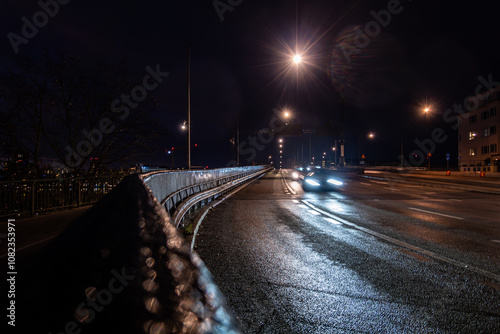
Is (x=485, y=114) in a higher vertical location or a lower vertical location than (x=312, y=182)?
higher

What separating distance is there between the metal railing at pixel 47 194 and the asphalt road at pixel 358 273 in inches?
224

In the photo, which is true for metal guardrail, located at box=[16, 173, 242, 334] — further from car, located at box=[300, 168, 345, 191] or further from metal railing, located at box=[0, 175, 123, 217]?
car, located at box=[300, 168, 345, 191]

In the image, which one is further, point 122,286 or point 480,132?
point 480,132

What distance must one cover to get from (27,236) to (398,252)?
7.73 meters

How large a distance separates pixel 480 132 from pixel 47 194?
68635mm

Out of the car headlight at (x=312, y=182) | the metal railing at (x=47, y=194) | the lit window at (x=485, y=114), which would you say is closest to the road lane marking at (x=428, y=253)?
the metal railing at (x=47, y=194)

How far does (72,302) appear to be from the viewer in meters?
0.68

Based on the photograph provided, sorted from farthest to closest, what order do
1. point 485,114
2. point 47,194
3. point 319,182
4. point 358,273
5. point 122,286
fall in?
1. point 485,114
2. point 319,182
3. point 47,194
4. point 358,273
5. point 122,286

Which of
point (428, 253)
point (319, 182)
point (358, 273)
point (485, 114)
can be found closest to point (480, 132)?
point (485, 114)

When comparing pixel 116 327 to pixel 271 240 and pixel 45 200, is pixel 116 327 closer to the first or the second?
pixel 271 240

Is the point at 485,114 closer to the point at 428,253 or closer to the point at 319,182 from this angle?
the point at 319,182

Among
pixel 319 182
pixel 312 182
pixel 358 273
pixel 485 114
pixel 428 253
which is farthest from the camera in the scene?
pixel 485 114

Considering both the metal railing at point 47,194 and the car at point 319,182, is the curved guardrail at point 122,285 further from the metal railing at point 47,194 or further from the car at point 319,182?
Answer: the car at point 319,182

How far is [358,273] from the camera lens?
182 inches
